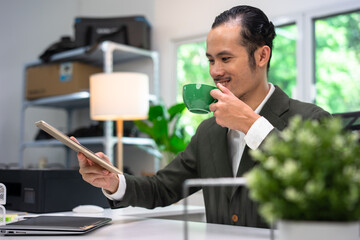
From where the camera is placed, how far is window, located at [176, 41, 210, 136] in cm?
337

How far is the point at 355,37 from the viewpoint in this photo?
2732 millimetres

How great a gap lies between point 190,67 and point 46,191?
2.16 metres

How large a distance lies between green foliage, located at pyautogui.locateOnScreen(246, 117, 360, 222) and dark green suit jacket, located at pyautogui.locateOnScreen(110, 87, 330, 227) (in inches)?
23.2

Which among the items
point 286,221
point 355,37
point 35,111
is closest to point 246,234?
point 286,221

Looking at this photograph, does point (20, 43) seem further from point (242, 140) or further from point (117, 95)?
point (242, 140)

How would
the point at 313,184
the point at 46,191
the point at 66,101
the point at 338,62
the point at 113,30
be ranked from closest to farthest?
1. the point at 313,184
2. the point at 46,191
3. the point at 338,62
4. the point at 113,30
5. the point at 66,101

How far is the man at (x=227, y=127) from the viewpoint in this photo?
47.7 inches

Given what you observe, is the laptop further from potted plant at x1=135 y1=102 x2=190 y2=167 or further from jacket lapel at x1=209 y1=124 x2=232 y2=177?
potted plant at x1=135 y1=102 x2=190 y2=167

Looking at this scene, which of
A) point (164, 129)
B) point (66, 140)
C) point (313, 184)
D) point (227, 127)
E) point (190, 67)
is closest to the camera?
point (313, 184)

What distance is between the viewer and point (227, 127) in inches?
50.5

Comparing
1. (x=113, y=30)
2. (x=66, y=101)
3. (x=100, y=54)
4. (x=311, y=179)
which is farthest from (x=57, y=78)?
(x=311, y=179)

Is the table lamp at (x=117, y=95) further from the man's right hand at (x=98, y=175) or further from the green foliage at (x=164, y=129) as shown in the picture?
the man's right hand at (x=98, y=175)

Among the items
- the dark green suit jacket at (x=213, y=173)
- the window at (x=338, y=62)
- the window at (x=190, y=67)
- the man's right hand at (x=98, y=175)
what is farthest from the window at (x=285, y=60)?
the man's right hand at (x=98, y=175)

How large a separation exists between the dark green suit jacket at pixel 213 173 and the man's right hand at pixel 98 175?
51 mm
